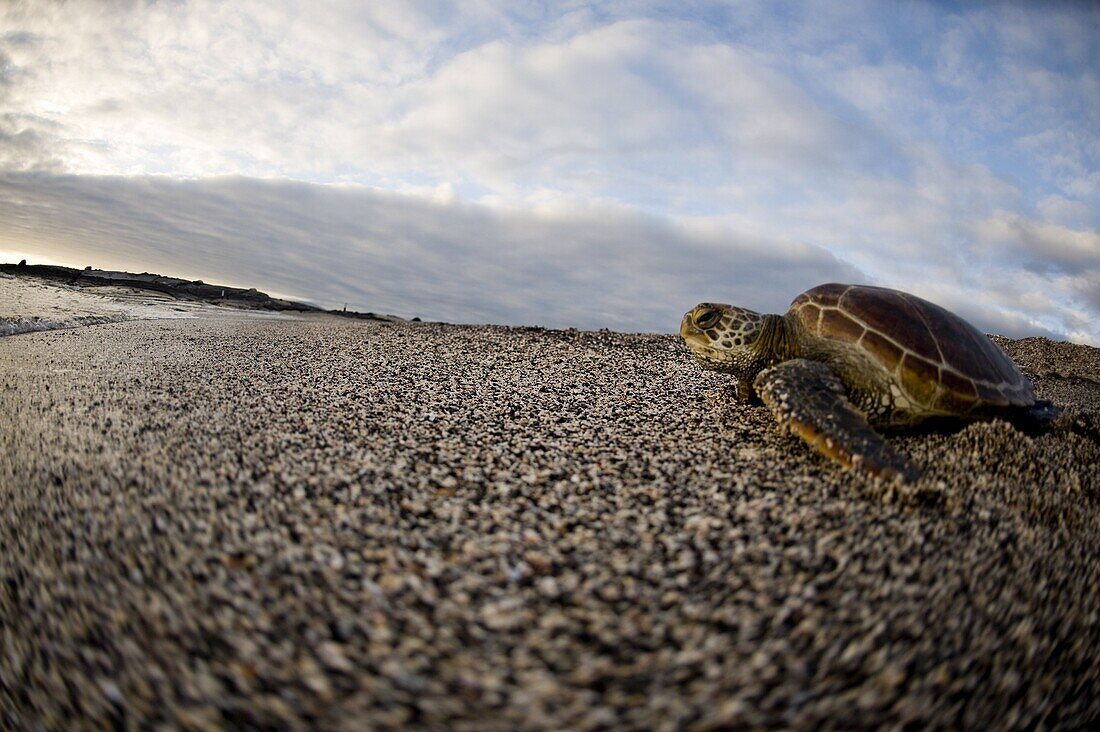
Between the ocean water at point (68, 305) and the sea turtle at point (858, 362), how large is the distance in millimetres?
13660

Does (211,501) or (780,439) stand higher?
(780,439)

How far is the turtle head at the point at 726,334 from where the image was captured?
4145 mm

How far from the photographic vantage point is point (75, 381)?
546 centimetres

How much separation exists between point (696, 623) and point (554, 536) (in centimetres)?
74

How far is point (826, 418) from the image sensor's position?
10.5 feet

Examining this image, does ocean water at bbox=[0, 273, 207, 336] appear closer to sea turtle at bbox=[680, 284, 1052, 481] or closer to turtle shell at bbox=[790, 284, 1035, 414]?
sea turtle at bbox=[680, 284, 1052, 481]

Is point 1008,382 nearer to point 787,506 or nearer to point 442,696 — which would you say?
point 787,506

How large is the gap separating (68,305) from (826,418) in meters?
20.3

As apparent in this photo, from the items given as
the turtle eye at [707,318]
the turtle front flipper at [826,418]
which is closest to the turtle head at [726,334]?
the turtle eye at [707,318]

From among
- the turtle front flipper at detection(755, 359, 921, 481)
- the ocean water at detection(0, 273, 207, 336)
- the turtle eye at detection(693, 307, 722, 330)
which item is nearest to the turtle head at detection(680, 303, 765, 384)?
the turtle eye at detection(693, 307, 722, 330)

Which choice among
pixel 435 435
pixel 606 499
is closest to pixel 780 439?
pixel 606 499

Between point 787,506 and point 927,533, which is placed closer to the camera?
point 927,533

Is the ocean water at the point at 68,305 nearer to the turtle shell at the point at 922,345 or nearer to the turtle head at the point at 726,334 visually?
the turtle head at the point at 726,334

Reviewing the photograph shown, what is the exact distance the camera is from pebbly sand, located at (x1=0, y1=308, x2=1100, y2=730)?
57.6 inches
